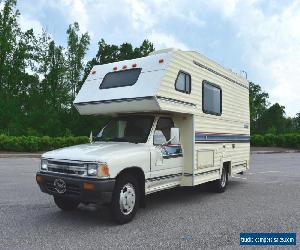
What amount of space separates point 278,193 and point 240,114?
9.17 feet

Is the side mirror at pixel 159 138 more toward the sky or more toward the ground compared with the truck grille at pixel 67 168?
more toward the sky

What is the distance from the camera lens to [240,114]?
12289 mm

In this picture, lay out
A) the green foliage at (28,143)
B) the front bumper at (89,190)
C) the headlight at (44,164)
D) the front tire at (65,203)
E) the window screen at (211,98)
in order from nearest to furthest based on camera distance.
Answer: the front bumper at (89,190), the headlight at (44,164), the front tire at (65,203), the window screen at (211,98), the green foliage at (28,143)

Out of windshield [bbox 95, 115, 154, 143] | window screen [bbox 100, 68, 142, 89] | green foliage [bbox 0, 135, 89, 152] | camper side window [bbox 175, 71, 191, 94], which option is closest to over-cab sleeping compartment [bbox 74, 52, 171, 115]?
window screen [bbox 100, 68, 142, 89]

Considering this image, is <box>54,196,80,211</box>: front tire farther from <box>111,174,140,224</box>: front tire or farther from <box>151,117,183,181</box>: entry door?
<box>151,117,183,181</box>: entry door

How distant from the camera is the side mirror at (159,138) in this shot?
8125mm

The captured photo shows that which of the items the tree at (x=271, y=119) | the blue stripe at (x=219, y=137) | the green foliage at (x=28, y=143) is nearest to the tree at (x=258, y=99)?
the tree at (x=271, y=119)

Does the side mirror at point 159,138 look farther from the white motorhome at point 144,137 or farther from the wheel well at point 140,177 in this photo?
the wheel well at point 140,177

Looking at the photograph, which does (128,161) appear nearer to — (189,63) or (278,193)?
(189,63)

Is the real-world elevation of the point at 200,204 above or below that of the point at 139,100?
below

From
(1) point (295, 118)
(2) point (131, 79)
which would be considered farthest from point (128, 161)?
(1) point (295, 118)

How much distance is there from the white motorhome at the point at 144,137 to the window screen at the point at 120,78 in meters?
0.02

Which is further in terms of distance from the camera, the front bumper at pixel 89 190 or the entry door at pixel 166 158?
the entry door at pixel 166 158

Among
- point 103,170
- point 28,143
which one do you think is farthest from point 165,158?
point 28,143
